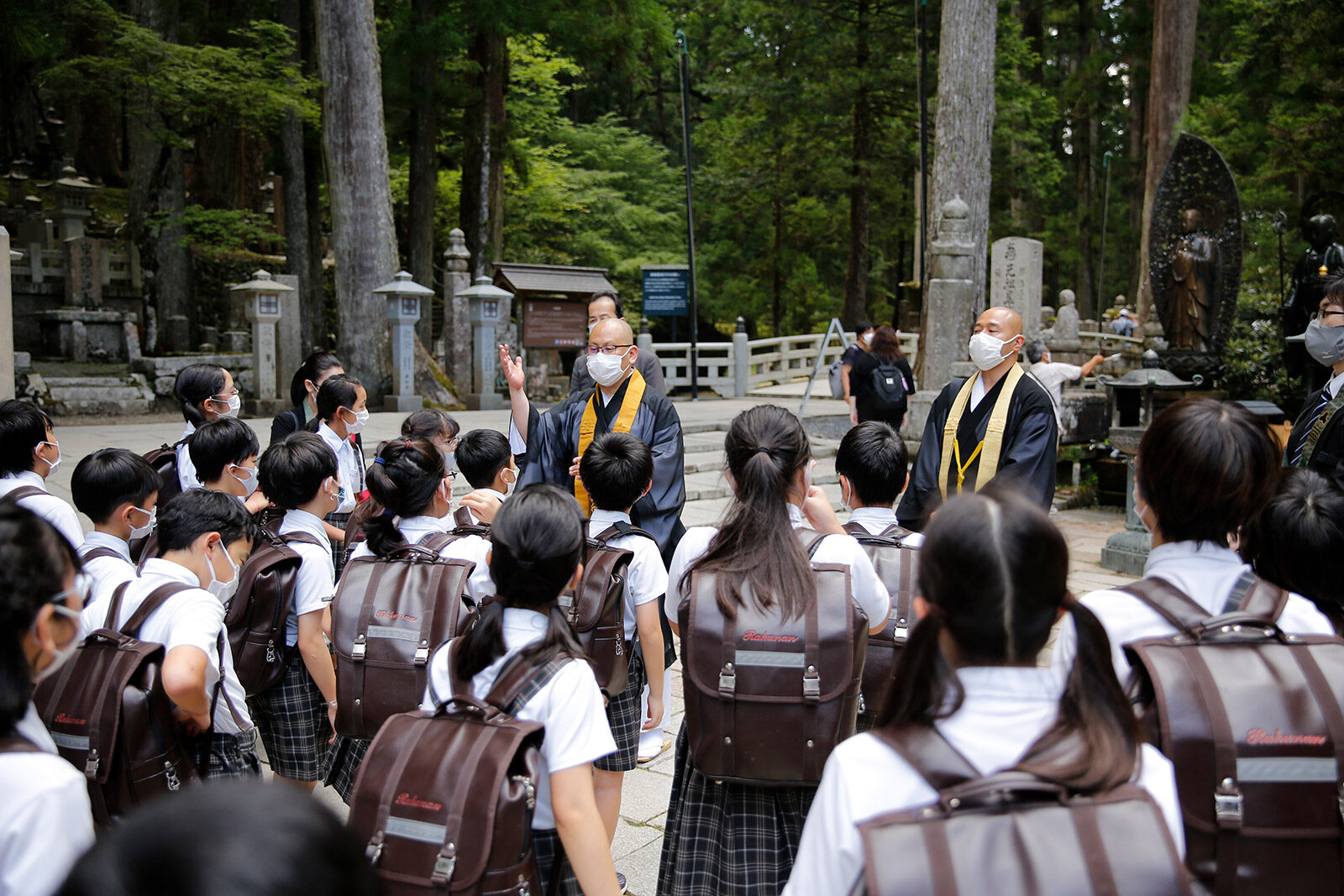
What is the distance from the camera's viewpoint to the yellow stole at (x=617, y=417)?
14.4ft

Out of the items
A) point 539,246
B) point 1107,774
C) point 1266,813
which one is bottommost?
point 1266,813

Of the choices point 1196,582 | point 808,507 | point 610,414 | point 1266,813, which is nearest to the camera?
point 1266,813

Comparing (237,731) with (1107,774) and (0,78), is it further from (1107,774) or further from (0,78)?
(0,78)

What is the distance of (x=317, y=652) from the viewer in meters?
3.05

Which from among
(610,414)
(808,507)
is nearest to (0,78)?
(610,414)

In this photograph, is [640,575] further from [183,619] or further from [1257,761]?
[1257,761]

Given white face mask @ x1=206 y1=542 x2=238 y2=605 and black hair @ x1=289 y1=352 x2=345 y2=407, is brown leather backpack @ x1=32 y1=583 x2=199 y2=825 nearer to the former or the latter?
white face mask @ x1=206 y1=542 x2=238 y2=605

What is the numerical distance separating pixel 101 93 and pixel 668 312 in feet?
32.2

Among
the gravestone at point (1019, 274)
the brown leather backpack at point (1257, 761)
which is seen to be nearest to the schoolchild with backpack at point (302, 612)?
the brown leather backpack at point (1257, 761)

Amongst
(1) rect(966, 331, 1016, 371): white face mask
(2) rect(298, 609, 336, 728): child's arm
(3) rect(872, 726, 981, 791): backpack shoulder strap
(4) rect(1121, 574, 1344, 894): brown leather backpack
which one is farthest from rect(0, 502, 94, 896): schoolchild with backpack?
(1) rect(966, 331, 1016, 371): white face mask

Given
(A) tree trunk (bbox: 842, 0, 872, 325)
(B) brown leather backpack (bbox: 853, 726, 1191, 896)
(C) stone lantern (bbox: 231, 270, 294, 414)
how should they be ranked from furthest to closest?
(A) tree trunk (bbox: 842, 0, 872, 325) → (C) stone lantern (bbox: 231, 270, 294, 414) → (B) brown leather backpack (bbox: 853, 726, 1191, 896)

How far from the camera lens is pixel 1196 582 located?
1.93 meters

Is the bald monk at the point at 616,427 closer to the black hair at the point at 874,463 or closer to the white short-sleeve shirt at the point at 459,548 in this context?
the white short-sleeve shirt at the point at 459,548

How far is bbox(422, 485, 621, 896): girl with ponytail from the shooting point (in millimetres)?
1900
